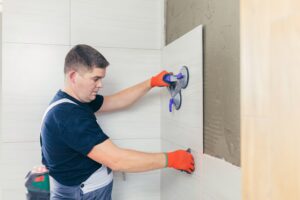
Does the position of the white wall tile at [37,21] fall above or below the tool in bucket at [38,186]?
above

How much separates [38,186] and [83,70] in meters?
0.57

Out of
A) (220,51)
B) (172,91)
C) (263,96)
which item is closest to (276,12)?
(263,96)

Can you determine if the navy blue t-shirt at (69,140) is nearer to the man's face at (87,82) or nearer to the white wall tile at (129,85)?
the man's face at (87,82)

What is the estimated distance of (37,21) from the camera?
152cm

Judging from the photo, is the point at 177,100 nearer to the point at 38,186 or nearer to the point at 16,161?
the point at 38,186

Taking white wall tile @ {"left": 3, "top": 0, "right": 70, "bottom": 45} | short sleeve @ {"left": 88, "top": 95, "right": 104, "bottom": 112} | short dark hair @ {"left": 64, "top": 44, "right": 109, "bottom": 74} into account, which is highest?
white wall tile @ {"left": 3, "top": 0, "right": 70, "bottom": 45}

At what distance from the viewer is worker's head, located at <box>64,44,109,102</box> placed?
1.23 meters

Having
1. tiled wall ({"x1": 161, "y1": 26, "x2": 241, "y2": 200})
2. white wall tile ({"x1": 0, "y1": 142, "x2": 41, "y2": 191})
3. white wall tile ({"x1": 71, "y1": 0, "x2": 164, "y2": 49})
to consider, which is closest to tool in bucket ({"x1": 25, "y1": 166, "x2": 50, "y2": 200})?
white wall tile ({"x1": 0, "y1": 142, "x2": 41, "y2": 191})

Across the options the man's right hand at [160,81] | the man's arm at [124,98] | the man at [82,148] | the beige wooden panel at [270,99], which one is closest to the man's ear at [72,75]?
the man at [82,148]

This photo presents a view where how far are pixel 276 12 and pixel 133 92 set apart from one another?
1.14 m

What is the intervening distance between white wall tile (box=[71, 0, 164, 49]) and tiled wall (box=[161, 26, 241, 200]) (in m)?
0.22

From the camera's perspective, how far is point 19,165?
1514 millimetres

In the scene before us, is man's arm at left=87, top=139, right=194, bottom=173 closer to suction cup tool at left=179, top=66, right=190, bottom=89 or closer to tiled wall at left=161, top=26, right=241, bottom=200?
tiled wall at left=161, top=26, right=241, bottom=200

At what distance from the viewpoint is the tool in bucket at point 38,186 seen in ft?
4.13
